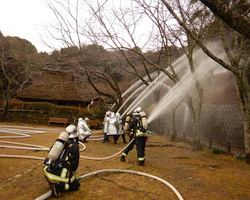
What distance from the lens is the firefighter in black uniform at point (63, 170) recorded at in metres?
3.06

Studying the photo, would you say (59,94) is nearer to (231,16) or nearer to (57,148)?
(57,148)

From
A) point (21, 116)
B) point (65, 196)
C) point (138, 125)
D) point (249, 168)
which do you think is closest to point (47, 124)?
point (21, 116)

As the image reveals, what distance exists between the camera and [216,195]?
354 centimetres

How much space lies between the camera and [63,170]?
3.14 meters

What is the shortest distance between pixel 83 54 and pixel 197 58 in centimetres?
816

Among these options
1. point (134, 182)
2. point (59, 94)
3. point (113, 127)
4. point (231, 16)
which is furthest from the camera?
point (59, 94)

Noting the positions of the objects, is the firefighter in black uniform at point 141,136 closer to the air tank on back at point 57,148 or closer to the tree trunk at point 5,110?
the air tank on back at point 57,148

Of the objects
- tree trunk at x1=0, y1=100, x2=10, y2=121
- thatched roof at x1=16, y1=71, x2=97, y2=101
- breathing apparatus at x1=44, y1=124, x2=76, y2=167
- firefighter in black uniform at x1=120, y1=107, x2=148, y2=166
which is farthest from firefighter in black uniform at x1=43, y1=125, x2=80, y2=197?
thatched roof at x1=16, y1=71, x2=97, y2=101

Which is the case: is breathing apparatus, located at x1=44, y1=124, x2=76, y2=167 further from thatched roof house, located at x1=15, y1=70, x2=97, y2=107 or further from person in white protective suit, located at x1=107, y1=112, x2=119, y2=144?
thatched roof house, located at x1=15, y1=70, x2=97, y2=107

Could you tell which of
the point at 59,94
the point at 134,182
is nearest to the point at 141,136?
the point at 134,182

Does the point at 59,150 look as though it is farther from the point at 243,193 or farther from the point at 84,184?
the point at 243,193

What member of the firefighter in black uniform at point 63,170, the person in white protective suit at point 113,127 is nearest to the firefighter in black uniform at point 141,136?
the firefighter in black uniform at point 63,170

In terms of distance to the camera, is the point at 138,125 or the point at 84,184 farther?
the point at 138,125

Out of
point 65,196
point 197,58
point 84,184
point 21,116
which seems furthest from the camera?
point 21,116
